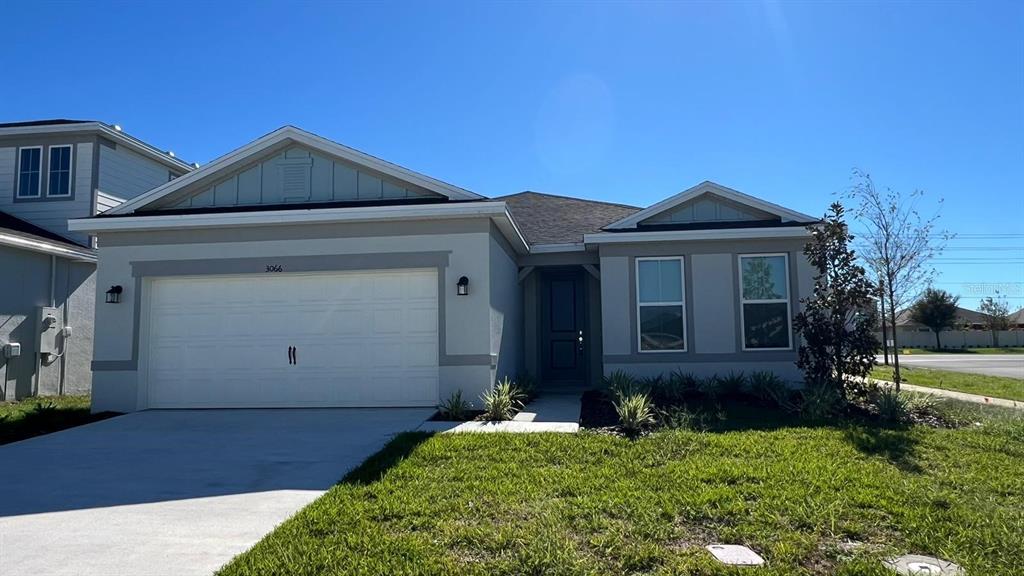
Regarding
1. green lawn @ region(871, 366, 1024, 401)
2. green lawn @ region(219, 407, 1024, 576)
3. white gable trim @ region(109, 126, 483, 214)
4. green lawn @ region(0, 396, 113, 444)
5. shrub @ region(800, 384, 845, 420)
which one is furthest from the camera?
green lawn @ region(871, 366, 1024, 401)

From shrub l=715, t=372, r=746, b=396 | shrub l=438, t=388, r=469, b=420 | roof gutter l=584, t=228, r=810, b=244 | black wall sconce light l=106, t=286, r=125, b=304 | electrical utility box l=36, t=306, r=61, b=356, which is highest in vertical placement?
roof gutter l=584, t=228, r=810, b=244

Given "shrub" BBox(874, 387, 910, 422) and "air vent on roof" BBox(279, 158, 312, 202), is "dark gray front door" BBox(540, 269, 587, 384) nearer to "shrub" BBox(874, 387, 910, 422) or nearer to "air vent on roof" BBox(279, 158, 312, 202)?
"air vent on roof" BBox(279, 158, 312, 202)

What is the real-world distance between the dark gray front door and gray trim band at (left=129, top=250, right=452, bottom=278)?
4562mm

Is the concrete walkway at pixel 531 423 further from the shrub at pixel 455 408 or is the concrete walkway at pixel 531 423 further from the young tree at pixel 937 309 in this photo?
the young tree at pixel 937 309

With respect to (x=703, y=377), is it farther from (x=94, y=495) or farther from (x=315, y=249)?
(x=94, y=495)

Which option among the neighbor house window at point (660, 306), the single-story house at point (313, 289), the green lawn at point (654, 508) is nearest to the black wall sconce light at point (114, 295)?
the single-story house at point (313, 289)

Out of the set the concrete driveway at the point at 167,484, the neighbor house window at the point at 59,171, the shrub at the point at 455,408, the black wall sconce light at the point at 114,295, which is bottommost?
the concrete driveway at the point at 167,484

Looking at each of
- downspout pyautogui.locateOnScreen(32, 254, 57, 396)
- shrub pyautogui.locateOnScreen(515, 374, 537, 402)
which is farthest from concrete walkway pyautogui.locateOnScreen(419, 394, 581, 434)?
downspout pyautogui.locateOnScreen(32, 254, 57, 396)

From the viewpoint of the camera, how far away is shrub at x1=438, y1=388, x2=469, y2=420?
9.38m

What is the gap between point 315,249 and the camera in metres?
10.5

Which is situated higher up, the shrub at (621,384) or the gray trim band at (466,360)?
the gray trim band at (466,360)

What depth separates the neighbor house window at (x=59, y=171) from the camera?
49.3ft

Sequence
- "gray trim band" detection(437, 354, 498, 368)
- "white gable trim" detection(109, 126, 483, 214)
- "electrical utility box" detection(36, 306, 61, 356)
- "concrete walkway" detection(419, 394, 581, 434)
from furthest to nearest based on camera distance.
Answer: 1. "electrical utility box" detection(36, 306, 61, 356)
2. "white gable trim" detection(109, 126, 483, 214)
3. "gray trim band" detection(437, 354, 498, 368)
4. "concrete walkway" detection(419, 394, 581, 434)

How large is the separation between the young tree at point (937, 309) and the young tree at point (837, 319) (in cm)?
4200
